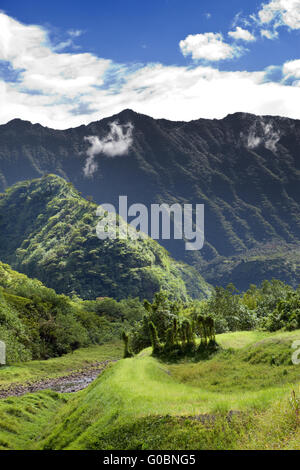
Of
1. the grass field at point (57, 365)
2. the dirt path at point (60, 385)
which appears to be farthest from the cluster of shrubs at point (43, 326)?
the dirt path at point (60, 385)

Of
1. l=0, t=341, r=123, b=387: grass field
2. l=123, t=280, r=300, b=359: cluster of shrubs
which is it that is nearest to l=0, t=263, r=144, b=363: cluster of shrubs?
l=0, t=341, r=123, b=387: grass field

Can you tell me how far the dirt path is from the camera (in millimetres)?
88456

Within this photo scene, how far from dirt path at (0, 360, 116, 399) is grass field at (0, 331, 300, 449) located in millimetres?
29749

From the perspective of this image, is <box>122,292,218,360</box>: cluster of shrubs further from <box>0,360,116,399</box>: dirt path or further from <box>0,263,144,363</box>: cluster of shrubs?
<box>0,263,144,363</box>: cluster of shrubs

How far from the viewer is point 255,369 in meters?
42.4

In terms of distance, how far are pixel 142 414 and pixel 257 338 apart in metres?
34.1

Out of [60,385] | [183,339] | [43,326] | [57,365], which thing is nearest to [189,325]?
[183,339]

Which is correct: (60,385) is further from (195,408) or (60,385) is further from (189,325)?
(195,408)

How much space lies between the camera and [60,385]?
324 feet

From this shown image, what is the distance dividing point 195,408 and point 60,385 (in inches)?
3183
